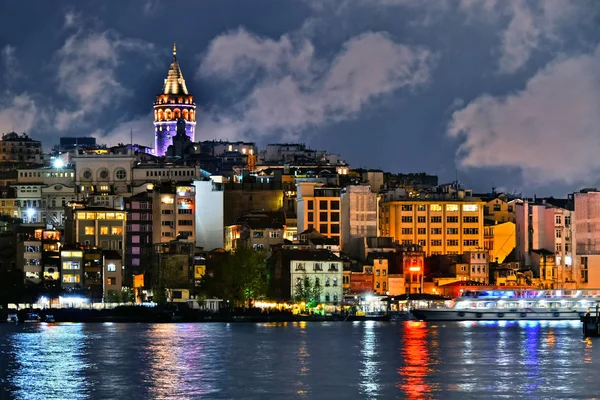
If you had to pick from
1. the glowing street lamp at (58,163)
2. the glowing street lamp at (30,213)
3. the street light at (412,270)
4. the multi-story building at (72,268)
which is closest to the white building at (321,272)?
the street light at (412,270)

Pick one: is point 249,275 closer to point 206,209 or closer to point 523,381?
point 206,209

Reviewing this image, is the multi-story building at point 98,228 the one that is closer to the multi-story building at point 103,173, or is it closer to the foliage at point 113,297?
the foliage at point 113,297

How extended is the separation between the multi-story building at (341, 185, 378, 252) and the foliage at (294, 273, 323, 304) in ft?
40.8

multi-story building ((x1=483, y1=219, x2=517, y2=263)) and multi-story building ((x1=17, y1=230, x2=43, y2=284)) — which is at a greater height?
multi-story building ((x1=483, y1=219, x2=517, y2=263))

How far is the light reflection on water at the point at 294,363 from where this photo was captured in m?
55.5

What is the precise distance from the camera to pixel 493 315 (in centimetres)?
10912

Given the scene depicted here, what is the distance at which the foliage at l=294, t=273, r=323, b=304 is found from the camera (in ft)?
338

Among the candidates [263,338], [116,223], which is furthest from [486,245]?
[263,338]

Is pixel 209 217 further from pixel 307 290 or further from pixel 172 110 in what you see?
pixel 172 110

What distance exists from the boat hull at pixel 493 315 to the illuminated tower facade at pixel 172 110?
72.9 metres

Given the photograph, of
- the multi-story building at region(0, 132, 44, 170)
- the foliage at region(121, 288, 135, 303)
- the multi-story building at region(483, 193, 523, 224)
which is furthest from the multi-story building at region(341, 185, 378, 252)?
the multi-story building at region(0, 132, 44, 170)

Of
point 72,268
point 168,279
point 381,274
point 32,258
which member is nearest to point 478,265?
point 381,274

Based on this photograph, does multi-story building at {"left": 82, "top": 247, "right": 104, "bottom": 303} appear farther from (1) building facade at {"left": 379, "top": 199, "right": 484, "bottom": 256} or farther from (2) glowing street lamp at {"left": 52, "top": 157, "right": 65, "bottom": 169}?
(2) glowing street lamp at {"left": 52, "top": 157, "right": 65, "bottom": 169}

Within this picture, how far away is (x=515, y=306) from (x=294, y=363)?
152 feet
